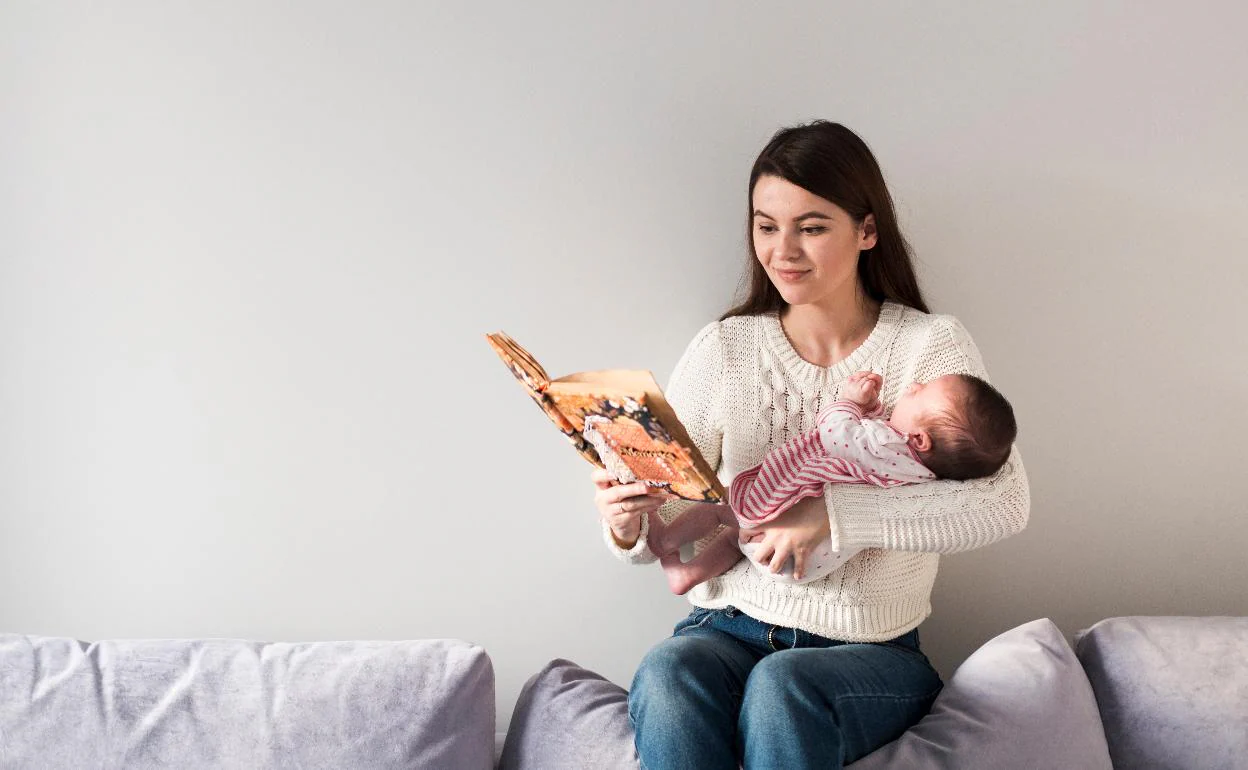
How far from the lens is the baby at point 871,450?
1639 millimetres

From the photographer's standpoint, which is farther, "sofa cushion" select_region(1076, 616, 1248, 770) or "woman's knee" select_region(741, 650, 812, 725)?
"sofa cushion" select_region(1076, 616, 1248, 770)

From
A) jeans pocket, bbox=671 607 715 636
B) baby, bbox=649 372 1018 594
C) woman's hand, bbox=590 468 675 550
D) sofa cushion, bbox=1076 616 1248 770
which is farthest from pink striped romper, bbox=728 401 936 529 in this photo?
sofa cushion, bbox=1076 616 1248 770

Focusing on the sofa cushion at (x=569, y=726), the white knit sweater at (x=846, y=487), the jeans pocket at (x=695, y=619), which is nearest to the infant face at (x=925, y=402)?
the white knit sweater at (x=846, y=487)

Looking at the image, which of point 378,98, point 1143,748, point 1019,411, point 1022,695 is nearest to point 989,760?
point 1022,695

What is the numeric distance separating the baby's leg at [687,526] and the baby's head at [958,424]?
33 centimetres

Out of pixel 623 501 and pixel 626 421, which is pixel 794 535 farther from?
pixel 626 421

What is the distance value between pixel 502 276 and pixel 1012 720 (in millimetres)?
1096

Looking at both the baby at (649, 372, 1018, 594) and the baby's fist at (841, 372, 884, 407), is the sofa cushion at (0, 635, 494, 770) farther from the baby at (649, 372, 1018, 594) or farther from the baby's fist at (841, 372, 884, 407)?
the baby's fist at (841, 372, 884, 407)

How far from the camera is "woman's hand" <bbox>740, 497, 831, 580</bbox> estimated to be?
1.73m

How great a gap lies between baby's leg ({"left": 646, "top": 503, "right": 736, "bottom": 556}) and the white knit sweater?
0.03 metres

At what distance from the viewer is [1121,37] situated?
200cm

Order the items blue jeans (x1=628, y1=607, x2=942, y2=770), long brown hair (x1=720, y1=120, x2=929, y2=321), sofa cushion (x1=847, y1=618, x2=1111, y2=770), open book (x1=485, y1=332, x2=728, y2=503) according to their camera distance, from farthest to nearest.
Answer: long brown hair (x1=720, y1=120, x2=929, y2=321), sofa cushion (x1=847, y1=618, x2=1111, y2=770), blue jeans (x1=628, y1=607, x2=942, y2=770), open book (x1=485, y1=332, x2=728, y2=503)

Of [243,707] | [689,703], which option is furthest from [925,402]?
[243,707]

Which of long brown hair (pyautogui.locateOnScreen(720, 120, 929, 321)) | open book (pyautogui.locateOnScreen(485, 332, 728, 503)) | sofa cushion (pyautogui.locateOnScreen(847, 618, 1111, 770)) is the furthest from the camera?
long brown hair (pyautogui.locateOnScreen(720, 120, 929, 321))
